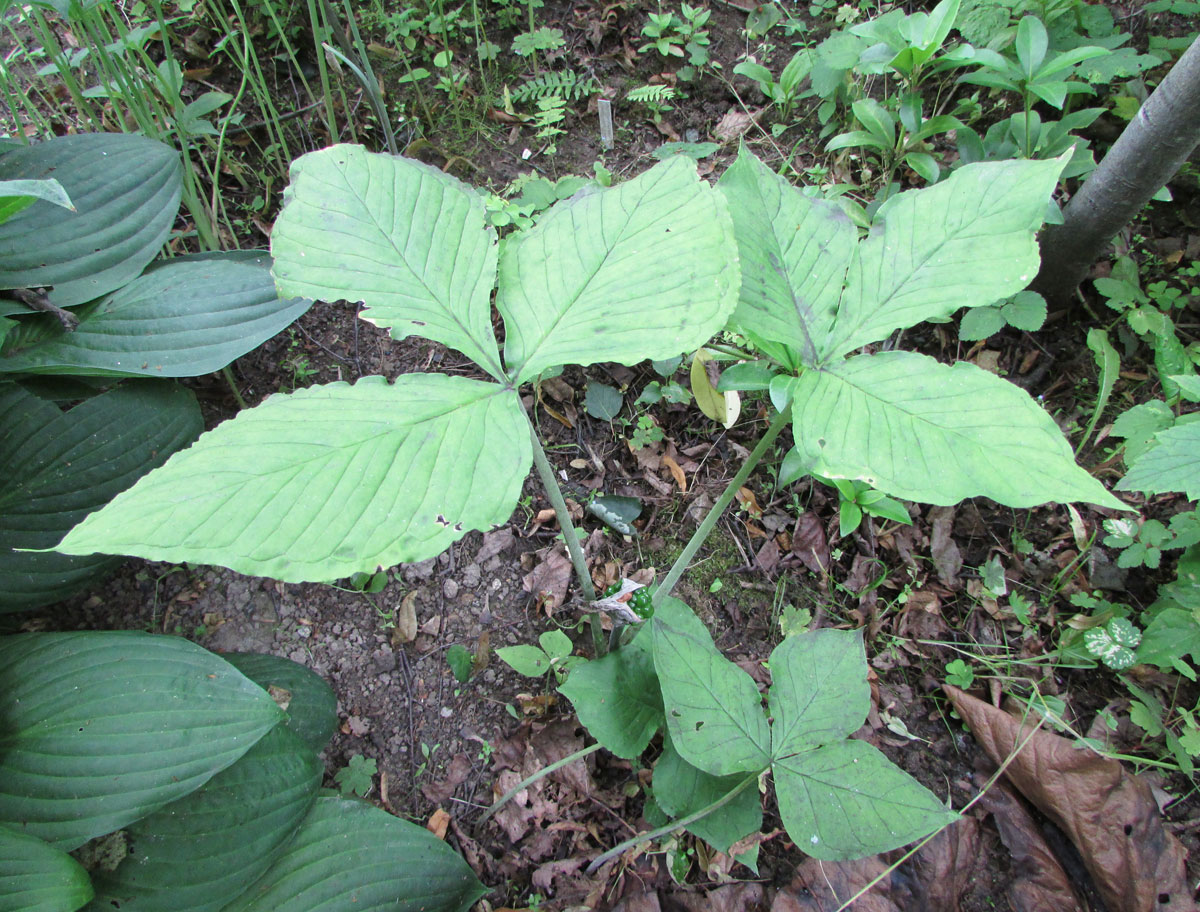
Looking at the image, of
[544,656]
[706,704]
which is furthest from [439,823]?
[706,704]

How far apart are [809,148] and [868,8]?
0.73 metres

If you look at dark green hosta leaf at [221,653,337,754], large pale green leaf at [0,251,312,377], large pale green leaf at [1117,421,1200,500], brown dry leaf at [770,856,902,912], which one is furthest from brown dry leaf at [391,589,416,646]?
large pale green leaf at [1117,421,1200,500]

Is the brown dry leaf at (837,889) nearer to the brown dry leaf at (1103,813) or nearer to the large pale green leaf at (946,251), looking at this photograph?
the brown dry leaf at (1103,813)

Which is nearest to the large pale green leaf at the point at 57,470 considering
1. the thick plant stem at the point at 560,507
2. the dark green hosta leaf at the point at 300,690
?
the dark green hosta leaf at the point at 300,690

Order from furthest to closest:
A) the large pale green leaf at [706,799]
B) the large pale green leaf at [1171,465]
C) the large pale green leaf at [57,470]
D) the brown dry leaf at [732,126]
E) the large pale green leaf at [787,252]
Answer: the brown dry leaf at [732,126] → the large pale green leaf at [57,470] → the large pale green leaf at [1171,465] → the large pale green leaf at [706,799] → the large pale green leaf at [787,252]

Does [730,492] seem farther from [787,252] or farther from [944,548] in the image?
[944,548]

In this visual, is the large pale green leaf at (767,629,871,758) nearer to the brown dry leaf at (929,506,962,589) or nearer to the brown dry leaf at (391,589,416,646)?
the brown dry leaf at (929,506,962,589)

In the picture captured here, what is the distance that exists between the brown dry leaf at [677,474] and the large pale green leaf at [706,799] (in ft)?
2.86

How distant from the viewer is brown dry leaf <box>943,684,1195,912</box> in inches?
62.4

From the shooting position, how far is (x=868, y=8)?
2777 millimetres

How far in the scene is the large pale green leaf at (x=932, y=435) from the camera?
91 centimetres

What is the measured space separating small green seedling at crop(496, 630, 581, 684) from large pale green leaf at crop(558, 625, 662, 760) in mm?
203

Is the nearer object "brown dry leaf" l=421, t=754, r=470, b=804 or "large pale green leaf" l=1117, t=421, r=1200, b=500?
"large pale green leaf" l=1117, t=421, r=1200, b=500

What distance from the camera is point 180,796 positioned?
4.50 ft
